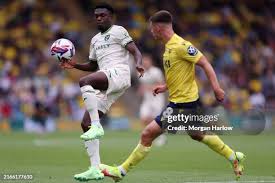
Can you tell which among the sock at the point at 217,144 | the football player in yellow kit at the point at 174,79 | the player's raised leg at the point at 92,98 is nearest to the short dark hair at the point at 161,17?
the football player in yellow kit at the point at 174,79

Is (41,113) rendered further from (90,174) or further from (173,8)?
(90,174)

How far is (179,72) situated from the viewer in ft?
37.1

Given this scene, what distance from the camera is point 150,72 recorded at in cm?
2227

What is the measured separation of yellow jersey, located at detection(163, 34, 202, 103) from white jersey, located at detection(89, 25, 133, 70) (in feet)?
3.41

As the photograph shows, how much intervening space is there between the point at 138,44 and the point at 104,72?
2111 cm

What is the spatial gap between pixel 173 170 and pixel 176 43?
11.3ft

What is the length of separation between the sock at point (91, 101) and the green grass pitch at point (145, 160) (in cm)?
109

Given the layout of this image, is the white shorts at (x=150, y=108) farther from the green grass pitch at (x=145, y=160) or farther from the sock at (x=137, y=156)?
the sock at (x=137, y=156)

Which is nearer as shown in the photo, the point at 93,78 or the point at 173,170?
the point at 93,78

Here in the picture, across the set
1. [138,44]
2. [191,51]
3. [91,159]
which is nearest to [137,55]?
[191,51]

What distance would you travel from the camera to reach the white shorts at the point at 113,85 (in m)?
11.9

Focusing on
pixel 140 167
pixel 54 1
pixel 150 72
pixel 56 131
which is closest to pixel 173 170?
pixel 140 167

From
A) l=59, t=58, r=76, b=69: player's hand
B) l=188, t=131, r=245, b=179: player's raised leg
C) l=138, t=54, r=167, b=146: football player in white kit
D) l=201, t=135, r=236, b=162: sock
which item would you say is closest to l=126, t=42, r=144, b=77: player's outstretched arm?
l=59, t=58, r=76, b=69: player's hand

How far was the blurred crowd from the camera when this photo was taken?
30484 millimetres
